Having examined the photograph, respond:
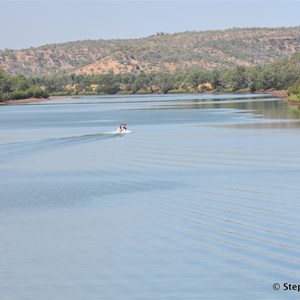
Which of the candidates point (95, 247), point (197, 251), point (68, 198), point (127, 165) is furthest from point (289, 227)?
point (127, 165)

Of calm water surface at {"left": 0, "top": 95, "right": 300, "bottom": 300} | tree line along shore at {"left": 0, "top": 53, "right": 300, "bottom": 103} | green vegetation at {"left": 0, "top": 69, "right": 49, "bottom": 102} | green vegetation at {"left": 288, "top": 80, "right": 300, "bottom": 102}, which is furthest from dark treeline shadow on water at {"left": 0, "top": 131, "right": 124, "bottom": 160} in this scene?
green vegetation at {"left": 0, "top": 69, "right": 49, "bottom": 102}

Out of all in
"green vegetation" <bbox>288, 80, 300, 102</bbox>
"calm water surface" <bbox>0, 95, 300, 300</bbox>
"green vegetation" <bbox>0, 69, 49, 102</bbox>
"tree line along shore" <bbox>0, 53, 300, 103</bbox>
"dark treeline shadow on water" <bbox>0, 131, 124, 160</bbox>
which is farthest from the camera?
"tree line along shore" <bbox>0, 53, 300, 103</bbox>

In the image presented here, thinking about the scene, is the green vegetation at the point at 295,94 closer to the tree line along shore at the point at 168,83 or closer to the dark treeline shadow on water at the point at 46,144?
the tree line along shore at the point at 168,83

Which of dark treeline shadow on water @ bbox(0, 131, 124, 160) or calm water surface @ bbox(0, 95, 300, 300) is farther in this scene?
dark treeline shadow on water @ bbox(0, 131, 124, 160)

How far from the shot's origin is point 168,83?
579 feet

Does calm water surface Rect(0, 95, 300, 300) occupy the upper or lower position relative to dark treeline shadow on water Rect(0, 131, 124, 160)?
upper

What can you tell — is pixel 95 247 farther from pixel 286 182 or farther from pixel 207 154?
pixel 207 154

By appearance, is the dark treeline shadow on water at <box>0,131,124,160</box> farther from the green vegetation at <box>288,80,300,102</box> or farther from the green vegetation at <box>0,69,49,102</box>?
the green vegetation at <box>0,69,49,102</box>

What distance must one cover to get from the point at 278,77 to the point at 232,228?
4949 inches

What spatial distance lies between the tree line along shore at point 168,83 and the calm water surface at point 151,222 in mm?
86177

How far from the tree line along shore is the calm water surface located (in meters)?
86.2

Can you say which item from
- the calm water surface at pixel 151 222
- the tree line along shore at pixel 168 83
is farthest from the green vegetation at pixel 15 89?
the calm water surface at pixel 151 222

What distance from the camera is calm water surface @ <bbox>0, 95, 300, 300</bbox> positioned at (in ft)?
52.4

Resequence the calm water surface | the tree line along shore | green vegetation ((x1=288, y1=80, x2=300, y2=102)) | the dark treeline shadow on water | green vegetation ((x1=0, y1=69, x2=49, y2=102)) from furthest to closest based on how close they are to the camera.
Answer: the tree line along shore, green vegetation ((x1=0, y1=69, x2=49, y2=102)), green vegetation ((x1=288, y1=80, x2=300, y2=102)), the dark treeline shadow on water, the calm water surface
